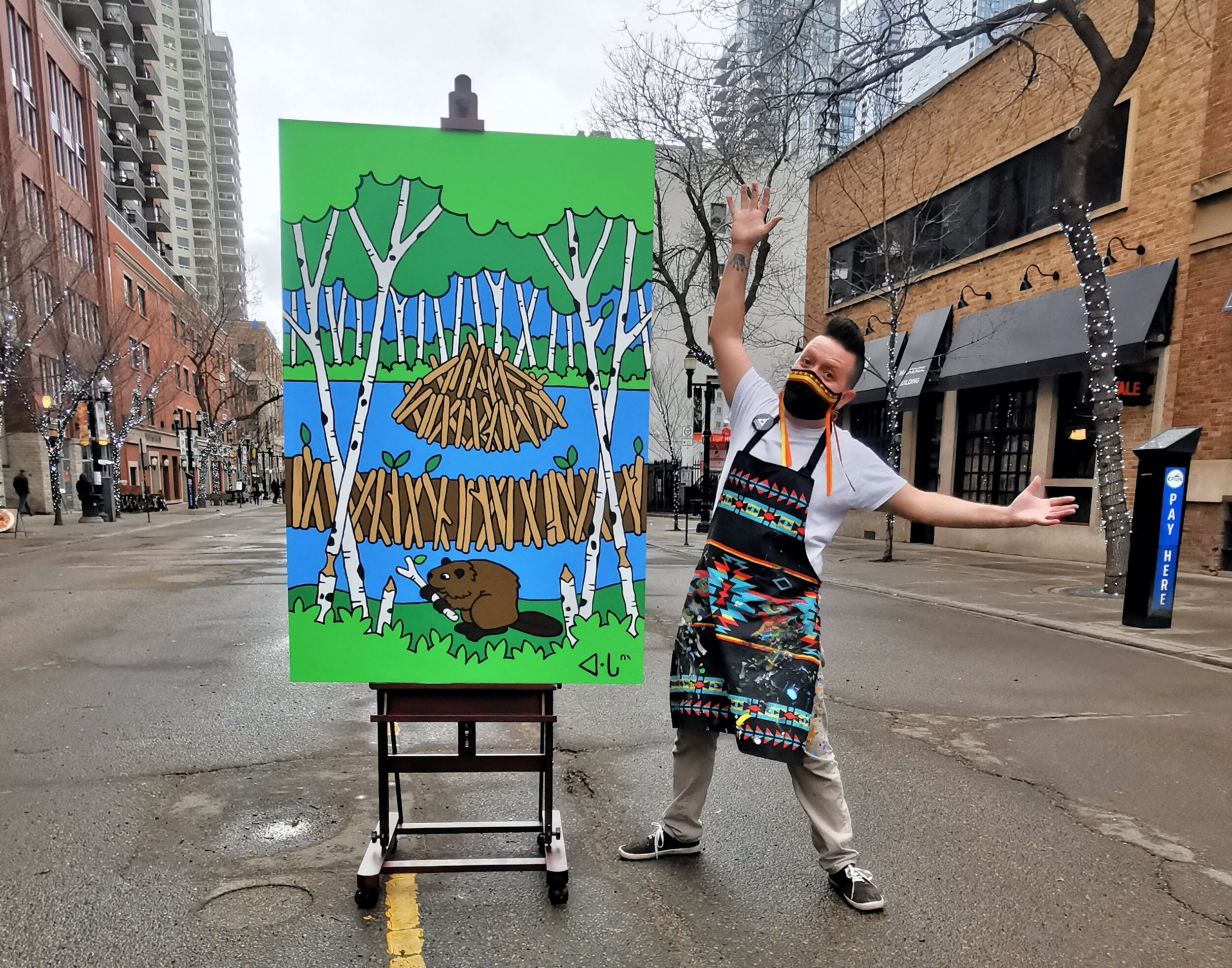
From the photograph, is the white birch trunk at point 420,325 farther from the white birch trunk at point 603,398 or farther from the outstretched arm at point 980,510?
the outstretched arm at point 980,510

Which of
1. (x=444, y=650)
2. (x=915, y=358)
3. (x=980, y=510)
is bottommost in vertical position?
(x=444, y=650)

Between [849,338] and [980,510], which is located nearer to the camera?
[980,510]

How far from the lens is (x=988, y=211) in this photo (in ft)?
50.3

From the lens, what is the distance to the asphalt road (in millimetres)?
2377

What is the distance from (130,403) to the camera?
34.0 m

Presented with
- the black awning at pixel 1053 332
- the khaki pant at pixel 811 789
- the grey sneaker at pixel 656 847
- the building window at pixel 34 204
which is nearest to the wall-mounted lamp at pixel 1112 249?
the black awning at pixel 1053 332

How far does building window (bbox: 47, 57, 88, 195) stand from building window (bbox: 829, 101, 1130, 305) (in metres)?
35.8

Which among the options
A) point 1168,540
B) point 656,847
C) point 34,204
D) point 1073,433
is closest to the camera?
point 656,847

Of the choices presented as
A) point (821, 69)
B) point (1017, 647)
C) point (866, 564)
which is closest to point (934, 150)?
point (821, 69)

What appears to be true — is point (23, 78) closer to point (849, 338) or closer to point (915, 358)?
point (915, 358)

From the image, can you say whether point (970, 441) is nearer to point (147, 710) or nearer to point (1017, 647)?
point (1017, 647)

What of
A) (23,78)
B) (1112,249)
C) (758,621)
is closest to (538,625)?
(758,621)

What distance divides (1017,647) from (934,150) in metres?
14.2

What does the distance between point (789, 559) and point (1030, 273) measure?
1466 cm
